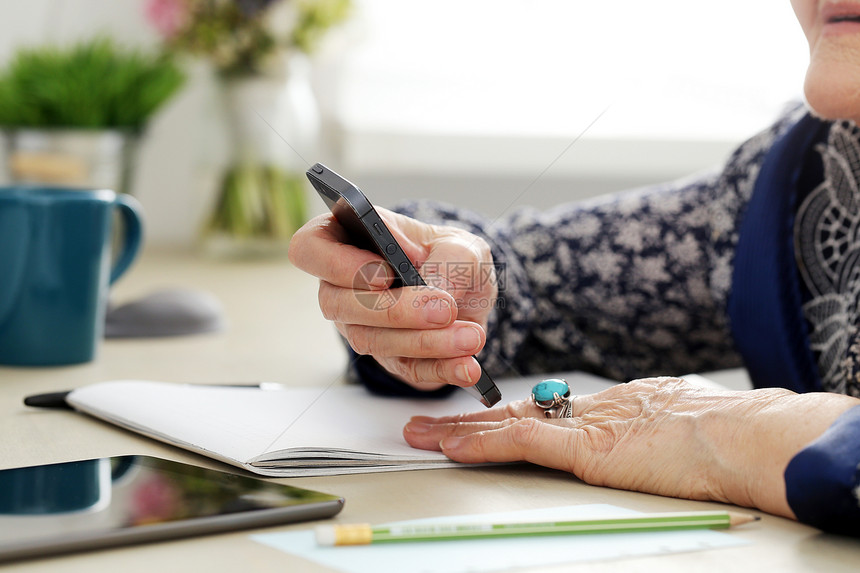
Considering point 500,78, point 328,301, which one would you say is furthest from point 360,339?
point 500,78

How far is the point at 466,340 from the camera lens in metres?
0.49

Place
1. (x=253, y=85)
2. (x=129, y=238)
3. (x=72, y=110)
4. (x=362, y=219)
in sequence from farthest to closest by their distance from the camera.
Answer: (x=253, y=85) → (x=72, y=110) → (x=129, y=238) → (x=362, y=219)

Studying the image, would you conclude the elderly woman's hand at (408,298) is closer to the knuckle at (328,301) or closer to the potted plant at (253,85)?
the knuckle at (328,301)

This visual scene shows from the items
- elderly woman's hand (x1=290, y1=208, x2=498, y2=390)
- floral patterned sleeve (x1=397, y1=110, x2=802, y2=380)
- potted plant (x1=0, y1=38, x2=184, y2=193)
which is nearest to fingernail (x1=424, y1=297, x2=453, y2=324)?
elderly woman's hand (x1=290, y1=208, x2=498, y2=390)

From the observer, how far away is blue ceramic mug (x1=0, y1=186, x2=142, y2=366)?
73 centimetres

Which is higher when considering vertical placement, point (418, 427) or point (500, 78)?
point (500, 78)

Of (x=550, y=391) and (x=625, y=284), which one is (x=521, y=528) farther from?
(x=625, y=284)

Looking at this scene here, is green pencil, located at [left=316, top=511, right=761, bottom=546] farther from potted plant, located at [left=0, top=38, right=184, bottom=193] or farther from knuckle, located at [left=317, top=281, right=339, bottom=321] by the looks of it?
potted plant, located at [left=0, top=38, right=184, bottom=193]

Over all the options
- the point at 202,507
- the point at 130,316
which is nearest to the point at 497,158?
the point at 130,316

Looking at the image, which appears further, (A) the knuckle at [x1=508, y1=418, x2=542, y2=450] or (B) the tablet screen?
(A) the knuckle at [x1=508, y1=418, x2=542, y2=450]

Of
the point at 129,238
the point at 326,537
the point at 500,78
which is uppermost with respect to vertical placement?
the point at 500,78

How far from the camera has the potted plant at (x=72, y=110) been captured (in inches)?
48.2

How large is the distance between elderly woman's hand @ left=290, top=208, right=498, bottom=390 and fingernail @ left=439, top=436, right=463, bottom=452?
0.10 ft

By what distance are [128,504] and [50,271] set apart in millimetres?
417
